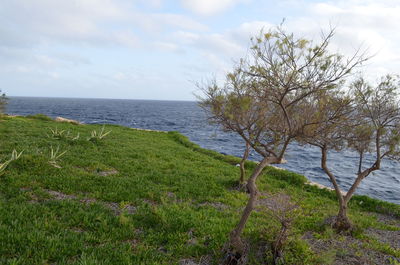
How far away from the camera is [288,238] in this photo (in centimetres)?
691

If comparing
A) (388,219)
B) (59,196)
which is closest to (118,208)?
(59,196)

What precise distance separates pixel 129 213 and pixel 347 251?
21.9 ft

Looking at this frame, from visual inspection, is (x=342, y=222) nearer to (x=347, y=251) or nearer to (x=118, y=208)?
(x=347, y=251)

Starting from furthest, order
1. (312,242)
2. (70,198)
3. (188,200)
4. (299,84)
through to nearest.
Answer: (188,200) → (70,198) → (312,242) → (299,84)

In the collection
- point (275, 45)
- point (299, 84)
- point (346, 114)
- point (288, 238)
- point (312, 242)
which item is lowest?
point (312, 242)

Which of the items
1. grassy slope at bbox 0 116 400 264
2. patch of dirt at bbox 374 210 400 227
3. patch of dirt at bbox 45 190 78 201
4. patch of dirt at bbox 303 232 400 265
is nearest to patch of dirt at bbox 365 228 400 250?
grassy slope at bbox 0 116 400 264

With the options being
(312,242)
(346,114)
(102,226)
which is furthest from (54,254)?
(346,114)

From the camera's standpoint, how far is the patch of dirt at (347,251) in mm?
7016

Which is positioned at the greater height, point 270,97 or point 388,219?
point 270,97

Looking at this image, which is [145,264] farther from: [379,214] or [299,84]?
[379,214]

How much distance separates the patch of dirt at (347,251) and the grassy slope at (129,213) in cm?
37

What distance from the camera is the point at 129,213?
8.84 meters

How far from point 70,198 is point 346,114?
9065 millimetres

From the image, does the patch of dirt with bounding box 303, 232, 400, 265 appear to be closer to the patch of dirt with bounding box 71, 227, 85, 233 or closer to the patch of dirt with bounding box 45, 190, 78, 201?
the patch of dirt with bounding box 71, 227, 85, 233
